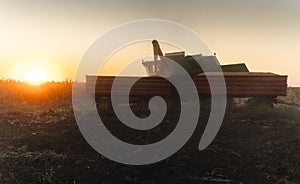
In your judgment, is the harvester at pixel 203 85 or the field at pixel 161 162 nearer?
the field at pixel 161 162

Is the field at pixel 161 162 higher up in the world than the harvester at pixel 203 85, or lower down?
lower down

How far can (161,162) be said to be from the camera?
1315cm

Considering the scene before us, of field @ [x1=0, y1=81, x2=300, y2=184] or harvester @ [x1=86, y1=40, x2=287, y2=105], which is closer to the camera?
field @ [x1=0, y1=81, x2=300, y2=184]

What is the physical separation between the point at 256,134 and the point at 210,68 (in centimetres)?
861

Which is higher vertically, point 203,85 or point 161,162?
point 203,85

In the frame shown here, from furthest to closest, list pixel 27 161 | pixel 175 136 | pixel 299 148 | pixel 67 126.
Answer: pixel 67 126
pixel 175 136
pixel 299 148
pixel 27 161

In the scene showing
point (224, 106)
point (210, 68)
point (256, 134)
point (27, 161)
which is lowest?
point (27, 161)

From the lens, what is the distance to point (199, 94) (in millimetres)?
22203

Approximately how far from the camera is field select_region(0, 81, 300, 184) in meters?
11.9

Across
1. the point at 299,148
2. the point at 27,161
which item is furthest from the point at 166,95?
the point at 27,161

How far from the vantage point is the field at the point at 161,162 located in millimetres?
11930

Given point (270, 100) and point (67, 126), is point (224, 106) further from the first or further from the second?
point (67, 126)

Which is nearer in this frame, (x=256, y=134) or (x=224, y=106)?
(x=256, y=134)

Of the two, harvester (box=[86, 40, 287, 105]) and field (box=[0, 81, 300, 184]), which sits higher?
harvester (box=[86, 40, 287, 105])
